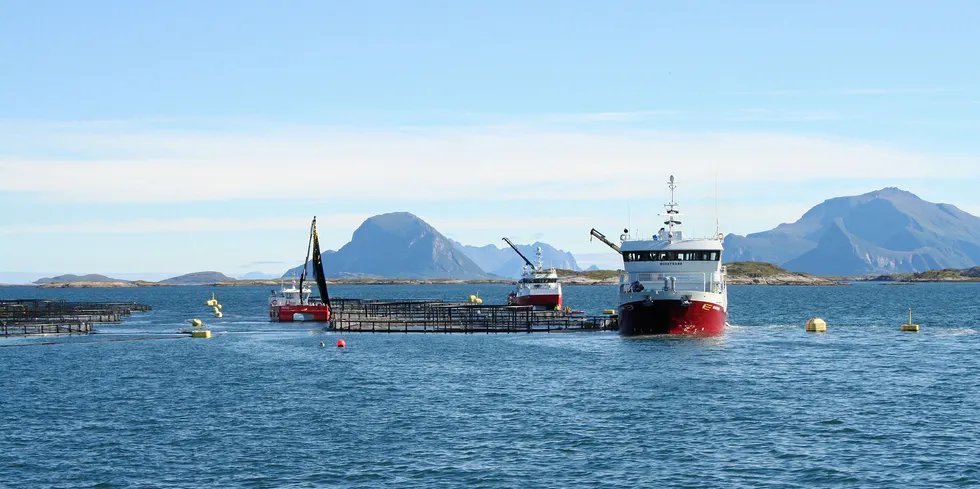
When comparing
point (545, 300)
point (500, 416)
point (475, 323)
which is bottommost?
point (500, 416)

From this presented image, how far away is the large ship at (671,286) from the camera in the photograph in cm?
9388

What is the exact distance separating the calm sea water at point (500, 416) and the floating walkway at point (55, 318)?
70.8ft

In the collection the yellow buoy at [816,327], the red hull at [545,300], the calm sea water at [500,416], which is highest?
the red hull at [545,300]

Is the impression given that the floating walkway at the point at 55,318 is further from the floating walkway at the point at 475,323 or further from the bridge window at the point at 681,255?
the bridge window at the point at 681,255

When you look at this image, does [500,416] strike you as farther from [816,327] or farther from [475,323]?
[816,327]

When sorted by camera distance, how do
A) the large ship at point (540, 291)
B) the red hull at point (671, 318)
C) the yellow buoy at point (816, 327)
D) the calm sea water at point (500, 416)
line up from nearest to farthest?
the calm sea water at point (500, 416) → the red hull at point (671, 318) → the yellow buoy at point (816, 327) → the large ship at point (540, 291)

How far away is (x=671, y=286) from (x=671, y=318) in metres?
3.63

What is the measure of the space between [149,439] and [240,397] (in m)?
14.1

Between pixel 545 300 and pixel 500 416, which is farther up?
pixel 545 300

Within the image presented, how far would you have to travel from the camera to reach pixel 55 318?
492 ft

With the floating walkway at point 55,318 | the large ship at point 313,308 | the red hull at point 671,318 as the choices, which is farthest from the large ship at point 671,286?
the floating walkway at point 55,318

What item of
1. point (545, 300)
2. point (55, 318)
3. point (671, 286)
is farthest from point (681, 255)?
point (55, 318)

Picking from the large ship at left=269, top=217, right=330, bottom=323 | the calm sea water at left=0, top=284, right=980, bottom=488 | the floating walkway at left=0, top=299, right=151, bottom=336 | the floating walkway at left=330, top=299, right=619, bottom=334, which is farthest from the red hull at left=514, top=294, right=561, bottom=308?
the calm sea water at left=0, top=284, right=980, bottom=488

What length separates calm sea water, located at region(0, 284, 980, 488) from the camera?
41.8 metres
